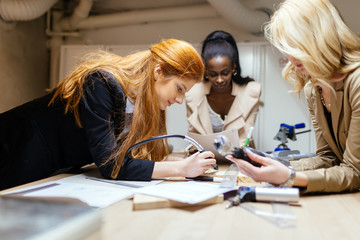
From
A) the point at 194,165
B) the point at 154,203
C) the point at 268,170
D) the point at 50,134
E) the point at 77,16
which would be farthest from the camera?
the point at 77,16

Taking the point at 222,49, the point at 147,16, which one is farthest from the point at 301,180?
the point at 147,16

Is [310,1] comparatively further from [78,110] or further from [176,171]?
[78,110]

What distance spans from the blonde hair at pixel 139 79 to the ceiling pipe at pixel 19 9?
5.12 feet

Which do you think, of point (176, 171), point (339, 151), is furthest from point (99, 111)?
point (339, 151)

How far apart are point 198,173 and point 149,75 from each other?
47 centimetres

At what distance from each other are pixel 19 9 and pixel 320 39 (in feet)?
Answer: 8.06

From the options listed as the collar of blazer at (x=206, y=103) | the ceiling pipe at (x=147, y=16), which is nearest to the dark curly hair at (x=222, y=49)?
the collar of blazer at (x=206, y=103)

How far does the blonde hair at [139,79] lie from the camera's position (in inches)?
47.8

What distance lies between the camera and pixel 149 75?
131cm

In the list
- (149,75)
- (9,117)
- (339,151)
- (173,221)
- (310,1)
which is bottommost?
(173,221)

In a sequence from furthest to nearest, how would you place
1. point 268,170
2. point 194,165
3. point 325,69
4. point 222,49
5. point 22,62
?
point 22,62, point 222,49, point 194,165, point 325,69, point 268,170

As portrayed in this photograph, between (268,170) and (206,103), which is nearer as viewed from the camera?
(268,170)

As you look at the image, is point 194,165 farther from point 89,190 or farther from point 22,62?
point 22,62

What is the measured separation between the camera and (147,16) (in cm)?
307
